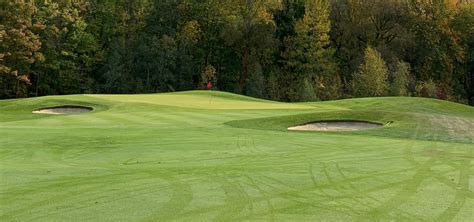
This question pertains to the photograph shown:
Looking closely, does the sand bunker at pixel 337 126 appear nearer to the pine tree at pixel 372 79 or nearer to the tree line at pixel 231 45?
the pine tree at pixel 372 79

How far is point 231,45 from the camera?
60906mm

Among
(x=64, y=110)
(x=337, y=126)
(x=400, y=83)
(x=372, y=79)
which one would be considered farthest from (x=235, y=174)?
(x=400, y=83)

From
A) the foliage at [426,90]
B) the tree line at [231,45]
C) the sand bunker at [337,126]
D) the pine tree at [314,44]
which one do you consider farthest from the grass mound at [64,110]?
the foliage at [426,90]

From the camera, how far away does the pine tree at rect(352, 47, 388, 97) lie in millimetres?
46031

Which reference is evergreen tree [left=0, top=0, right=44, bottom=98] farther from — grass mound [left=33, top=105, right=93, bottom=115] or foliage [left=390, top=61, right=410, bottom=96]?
foliage [left=390, top=61, right=410, bottom=96]

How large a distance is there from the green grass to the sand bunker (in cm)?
139

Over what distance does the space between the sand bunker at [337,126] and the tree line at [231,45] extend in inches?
1120

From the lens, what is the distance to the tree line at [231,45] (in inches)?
2157

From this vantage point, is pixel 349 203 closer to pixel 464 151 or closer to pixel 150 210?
pixel 150 210

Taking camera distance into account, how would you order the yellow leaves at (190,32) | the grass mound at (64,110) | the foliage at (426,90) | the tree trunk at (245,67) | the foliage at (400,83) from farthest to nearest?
1. the yellow leaves at (190,32)
2. the tree trunk at (245,67)
3. the foliage at (426,90)
4. the foliage at (400,83)
5. the grass mound at (64,110)

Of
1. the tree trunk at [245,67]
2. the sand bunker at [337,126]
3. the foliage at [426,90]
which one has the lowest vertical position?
the sand bunker at [337,126]

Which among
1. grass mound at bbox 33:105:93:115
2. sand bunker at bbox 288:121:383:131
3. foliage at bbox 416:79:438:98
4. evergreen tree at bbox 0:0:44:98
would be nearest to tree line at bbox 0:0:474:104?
evergreen tree at bbox 0:0:44:98

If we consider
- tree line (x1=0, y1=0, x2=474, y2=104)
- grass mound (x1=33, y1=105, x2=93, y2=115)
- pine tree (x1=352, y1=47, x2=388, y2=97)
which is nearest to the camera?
grass mound (x1=33, y1=105, x2=93, y2=115)

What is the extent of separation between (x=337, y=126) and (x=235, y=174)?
12.2 m
